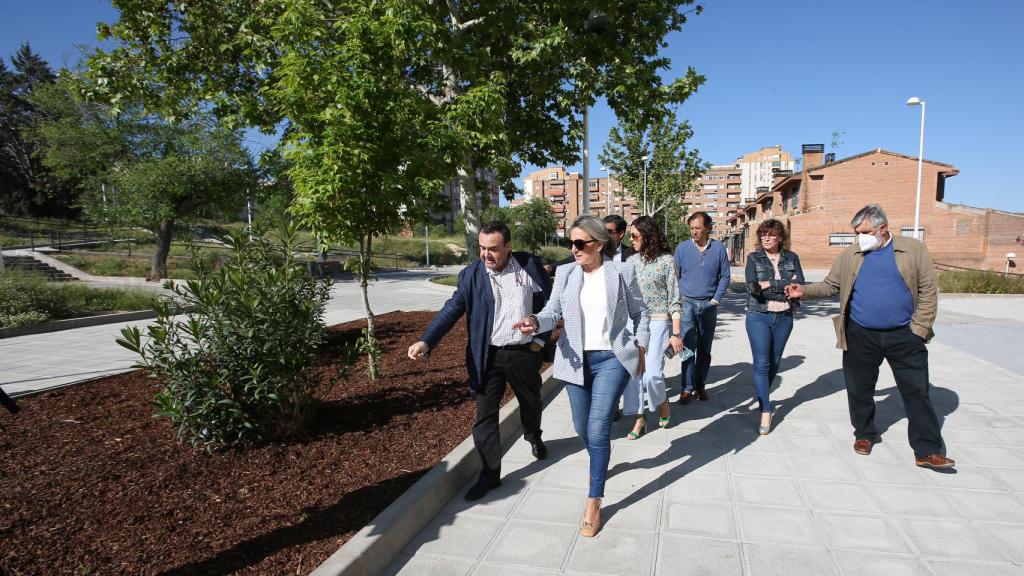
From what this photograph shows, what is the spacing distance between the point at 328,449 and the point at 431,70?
8548 millimetres

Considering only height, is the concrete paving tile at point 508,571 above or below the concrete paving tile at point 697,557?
below

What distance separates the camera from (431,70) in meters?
10.3

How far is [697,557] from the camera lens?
2789 millimetres

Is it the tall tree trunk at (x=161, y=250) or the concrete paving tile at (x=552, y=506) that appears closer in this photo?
the concrete paving tile at (x=552, y=506)

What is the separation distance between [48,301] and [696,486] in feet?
46.7

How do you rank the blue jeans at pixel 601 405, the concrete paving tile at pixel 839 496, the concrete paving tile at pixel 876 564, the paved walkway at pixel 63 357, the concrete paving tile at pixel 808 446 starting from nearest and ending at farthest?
1. the concrete paving tile at pixel 876 564
2. the blue jeans at pixel 601 405
3. the concrete paving tile at pixel 839 496
4. the concrete paving tile at pixel 808 446
5. the paved walkway at pixel 63 357

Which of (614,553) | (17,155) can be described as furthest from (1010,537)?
(17,155)

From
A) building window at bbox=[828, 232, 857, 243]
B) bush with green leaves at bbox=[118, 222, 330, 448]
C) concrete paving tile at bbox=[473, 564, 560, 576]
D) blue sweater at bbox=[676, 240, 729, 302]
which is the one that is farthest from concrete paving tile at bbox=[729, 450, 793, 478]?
building window at bbox=[828, 232, 857, 243]

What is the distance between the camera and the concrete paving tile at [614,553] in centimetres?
270

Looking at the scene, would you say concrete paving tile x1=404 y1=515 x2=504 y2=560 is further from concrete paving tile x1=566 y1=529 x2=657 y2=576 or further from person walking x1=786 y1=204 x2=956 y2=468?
person walking x1=786 y1=204 x2=956 y2=468

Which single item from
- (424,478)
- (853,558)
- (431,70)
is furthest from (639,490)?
(431,70)

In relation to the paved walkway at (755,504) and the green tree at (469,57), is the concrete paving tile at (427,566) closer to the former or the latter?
the paved walkway at (755,504)

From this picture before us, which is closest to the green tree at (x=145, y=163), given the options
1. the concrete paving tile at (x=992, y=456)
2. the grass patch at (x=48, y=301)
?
the grass patch at (x=48, y=301)

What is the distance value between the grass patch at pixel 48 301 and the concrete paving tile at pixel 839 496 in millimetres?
10726
